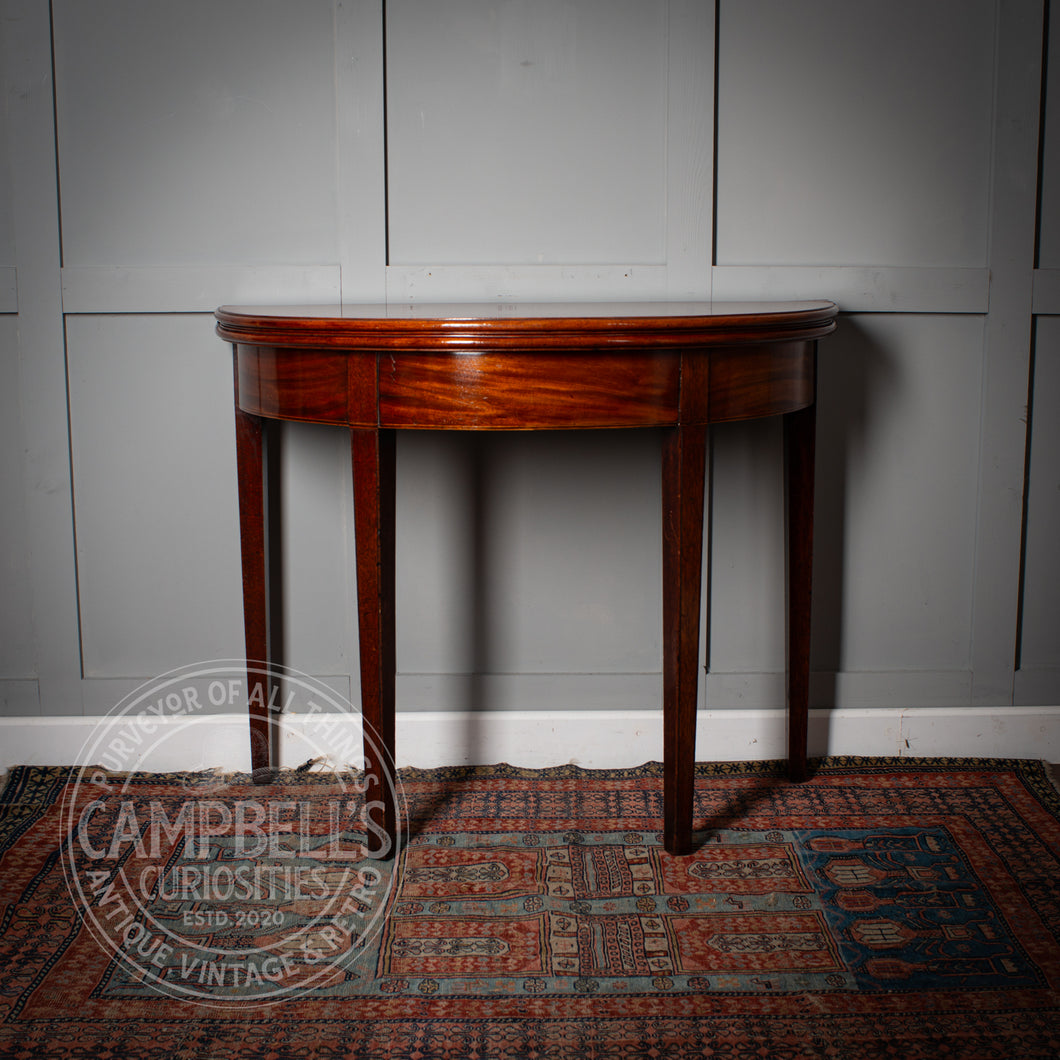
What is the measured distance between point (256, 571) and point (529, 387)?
2.93ft

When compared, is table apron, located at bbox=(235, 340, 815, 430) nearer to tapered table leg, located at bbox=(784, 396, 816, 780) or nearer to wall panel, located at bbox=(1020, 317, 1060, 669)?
tapered table leg, located at bbox=(784, 396, 816, 780)

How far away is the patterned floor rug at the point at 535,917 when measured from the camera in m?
1.65

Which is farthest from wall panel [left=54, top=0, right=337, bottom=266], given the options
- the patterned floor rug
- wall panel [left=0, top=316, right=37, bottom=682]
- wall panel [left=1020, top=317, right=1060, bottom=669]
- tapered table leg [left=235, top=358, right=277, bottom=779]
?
wall panel [left=1020, top=317, right=1060, bottom=669]

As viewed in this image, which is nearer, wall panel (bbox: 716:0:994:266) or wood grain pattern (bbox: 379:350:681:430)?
wood grain pattern (bbox: 379:350:681:430)

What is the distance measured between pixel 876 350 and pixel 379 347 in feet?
4.04

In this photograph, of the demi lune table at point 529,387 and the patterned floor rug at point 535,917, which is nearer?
the patterned floor rug at point 535,917

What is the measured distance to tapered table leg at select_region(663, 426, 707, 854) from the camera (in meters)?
1.94

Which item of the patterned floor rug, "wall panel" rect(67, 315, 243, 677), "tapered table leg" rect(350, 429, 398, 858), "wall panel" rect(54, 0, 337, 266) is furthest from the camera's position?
"wall panel" rect(67, 315, 243, 677)

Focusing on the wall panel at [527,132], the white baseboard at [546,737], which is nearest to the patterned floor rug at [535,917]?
the white baseboard at [546,737]

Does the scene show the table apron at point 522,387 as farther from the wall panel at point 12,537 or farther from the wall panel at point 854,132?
the wall panel at point 12,537

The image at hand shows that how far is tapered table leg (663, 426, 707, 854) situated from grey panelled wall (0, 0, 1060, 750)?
18.6 inches

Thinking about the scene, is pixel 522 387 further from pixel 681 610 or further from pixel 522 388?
pixel 681 610

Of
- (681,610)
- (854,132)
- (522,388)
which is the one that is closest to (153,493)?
(522,388)

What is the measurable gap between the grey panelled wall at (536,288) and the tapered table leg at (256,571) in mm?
95
